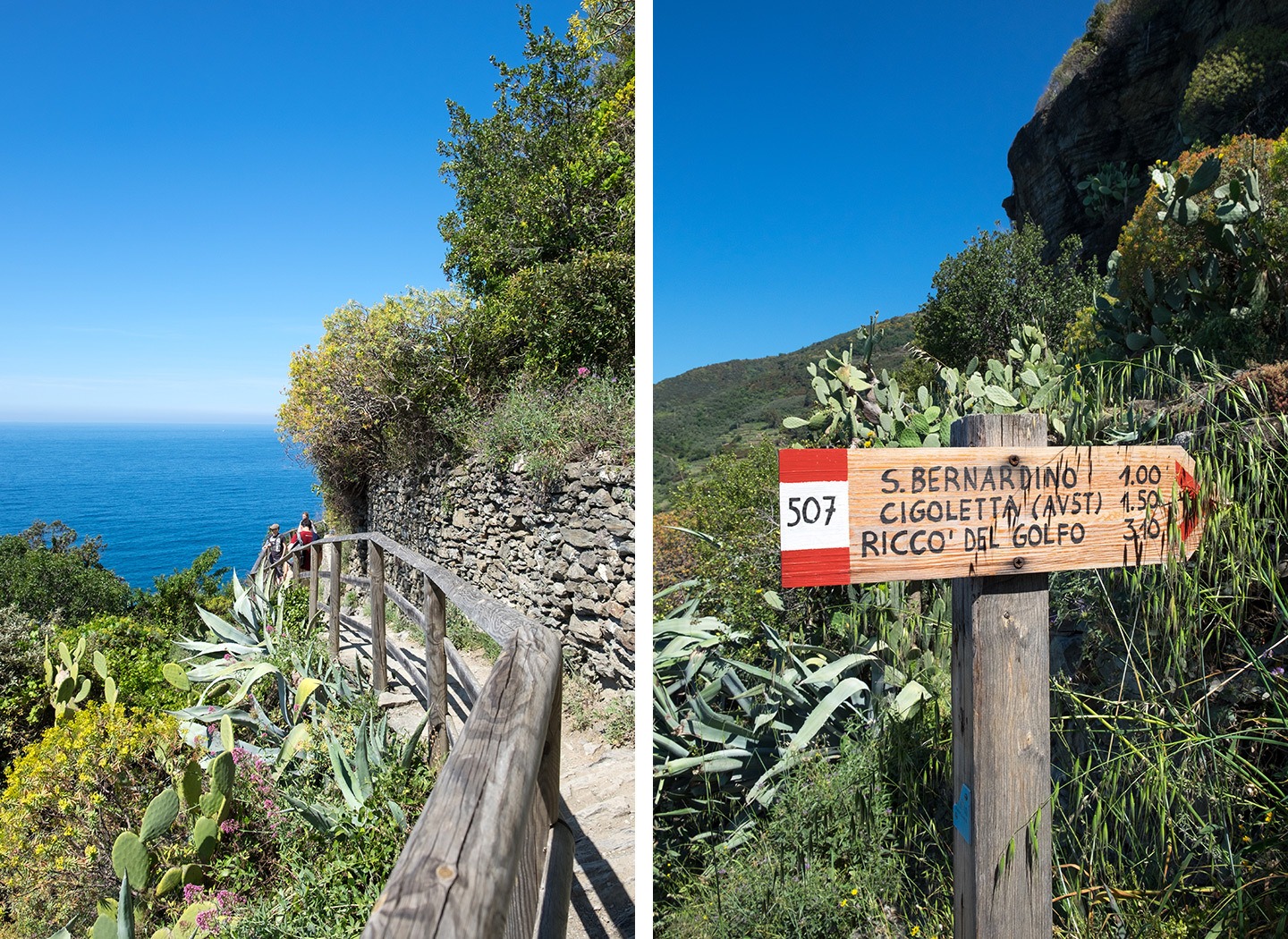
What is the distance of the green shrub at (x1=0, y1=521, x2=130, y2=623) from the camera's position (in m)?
6.31

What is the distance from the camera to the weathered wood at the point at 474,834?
456mm

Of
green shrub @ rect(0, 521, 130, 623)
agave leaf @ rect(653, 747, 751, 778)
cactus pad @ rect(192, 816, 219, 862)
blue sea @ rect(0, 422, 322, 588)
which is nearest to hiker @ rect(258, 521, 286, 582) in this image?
green shrub @ rect(0, 521, 130, 623)

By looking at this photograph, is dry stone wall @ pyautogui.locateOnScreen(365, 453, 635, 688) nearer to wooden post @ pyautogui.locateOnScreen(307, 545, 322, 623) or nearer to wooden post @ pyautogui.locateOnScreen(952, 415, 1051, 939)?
wooden post @ pyautogui.locateOnScreen(307, 545, 322, 623)

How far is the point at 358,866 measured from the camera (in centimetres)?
196

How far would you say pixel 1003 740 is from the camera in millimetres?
1155

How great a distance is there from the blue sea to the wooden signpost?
38.6m

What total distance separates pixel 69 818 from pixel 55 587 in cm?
535

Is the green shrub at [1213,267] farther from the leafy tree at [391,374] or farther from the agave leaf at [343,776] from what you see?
the leafy tree at [391,374]

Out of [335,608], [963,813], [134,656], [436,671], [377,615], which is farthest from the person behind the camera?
[134,656]

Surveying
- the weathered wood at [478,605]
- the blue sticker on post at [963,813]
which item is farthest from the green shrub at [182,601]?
the blue sticker on post at [963,813]

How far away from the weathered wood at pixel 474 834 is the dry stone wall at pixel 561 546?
140 inches

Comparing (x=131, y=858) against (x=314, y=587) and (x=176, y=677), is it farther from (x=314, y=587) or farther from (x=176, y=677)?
(x=314, y=587)

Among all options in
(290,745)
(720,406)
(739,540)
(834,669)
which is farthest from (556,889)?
(720,406)

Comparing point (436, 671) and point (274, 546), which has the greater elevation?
point (436, 671)
